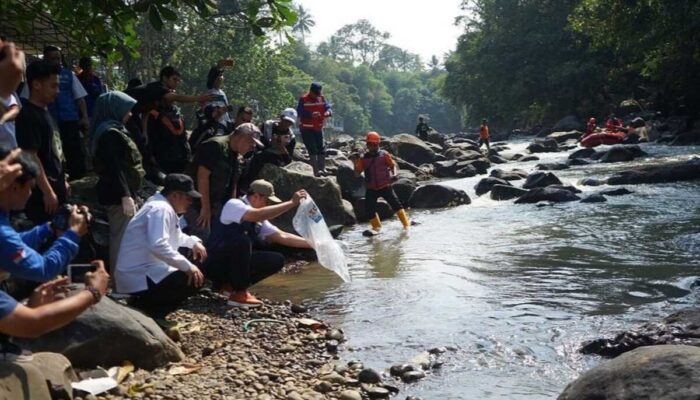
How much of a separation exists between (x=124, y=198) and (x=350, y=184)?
883cm

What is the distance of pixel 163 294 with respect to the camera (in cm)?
527

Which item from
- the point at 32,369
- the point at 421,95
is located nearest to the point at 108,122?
the point at 32,369

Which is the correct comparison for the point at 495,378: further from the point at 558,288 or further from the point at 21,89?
the point at 21,89

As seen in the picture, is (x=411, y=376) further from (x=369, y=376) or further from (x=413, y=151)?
(x=413, y=151)

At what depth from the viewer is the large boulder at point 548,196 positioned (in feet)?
47.1

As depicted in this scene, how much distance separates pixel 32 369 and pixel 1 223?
29.8 inches

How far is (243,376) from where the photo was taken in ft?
15.1

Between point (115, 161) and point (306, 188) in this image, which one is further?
point (306, 188)

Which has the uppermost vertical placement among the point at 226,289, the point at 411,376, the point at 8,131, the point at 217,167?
the point at 8,131

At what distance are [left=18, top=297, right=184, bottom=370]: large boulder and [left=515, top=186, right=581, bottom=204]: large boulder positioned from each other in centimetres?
1117

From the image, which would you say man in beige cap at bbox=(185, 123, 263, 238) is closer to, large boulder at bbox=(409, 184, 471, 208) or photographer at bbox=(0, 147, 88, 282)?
photographer at bbox=(0, 147, 88, 282)

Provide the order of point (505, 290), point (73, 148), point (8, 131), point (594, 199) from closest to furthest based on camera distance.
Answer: point (8, 131)
point (505, 290)
point (73, 148)
point (594, 199)

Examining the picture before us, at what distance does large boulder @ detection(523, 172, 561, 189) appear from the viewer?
16.1m

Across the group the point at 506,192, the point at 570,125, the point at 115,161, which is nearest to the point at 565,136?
the point at 570,125
